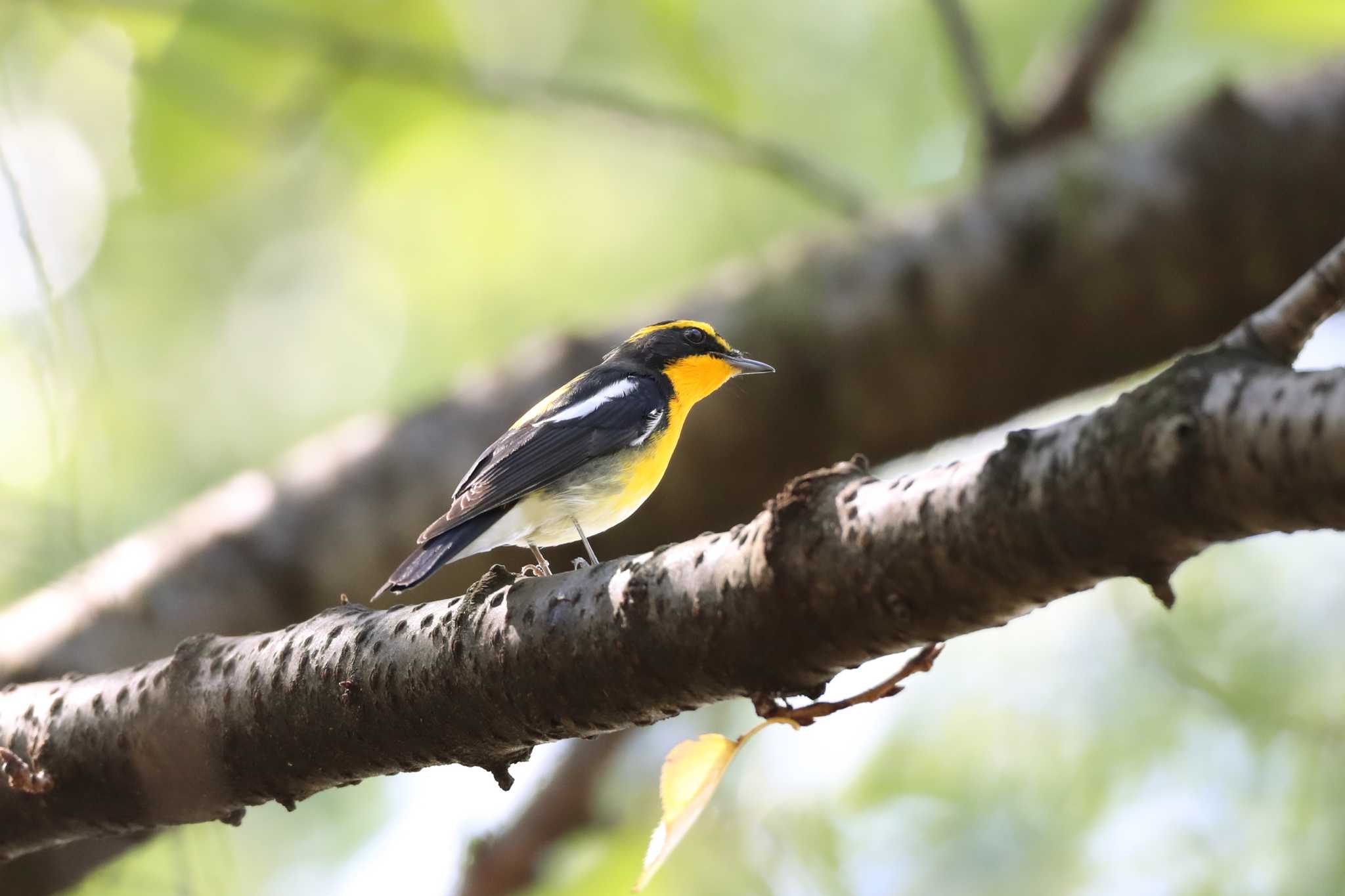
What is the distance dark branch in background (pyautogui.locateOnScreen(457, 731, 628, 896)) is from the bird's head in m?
1.54

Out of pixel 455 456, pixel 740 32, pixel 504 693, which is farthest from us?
pixel 740 32

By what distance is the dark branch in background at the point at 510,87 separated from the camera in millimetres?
5320

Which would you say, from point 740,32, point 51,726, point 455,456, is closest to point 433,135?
point 740,32

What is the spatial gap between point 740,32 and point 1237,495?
6.83m

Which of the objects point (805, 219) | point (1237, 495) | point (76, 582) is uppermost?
point (1237, 495)

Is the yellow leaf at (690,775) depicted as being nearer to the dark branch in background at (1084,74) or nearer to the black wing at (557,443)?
the black wing at (557,443)

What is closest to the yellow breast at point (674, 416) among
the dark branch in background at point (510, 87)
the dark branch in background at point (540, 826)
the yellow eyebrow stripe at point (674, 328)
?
the yellow eyebrow stripe at point (674, 328)

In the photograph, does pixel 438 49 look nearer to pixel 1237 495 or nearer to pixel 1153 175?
pixel 1153 175

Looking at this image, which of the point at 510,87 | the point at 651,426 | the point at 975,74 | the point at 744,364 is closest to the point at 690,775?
the point at 651,426

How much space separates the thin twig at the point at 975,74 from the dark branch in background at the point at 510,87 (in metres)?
0.68

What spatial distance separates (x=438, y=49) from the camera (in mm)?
7043

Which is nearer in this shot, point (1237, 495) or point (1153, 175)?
point (1237, 495)

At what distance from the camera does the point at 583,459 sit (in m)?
4.06

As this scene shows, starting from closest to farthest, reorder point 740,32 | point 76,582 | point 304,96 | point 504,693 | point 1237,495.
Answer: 1. point 1237,495
2. point 504,693
3. point 76,582
4. point 304,96
5. point 740,32
